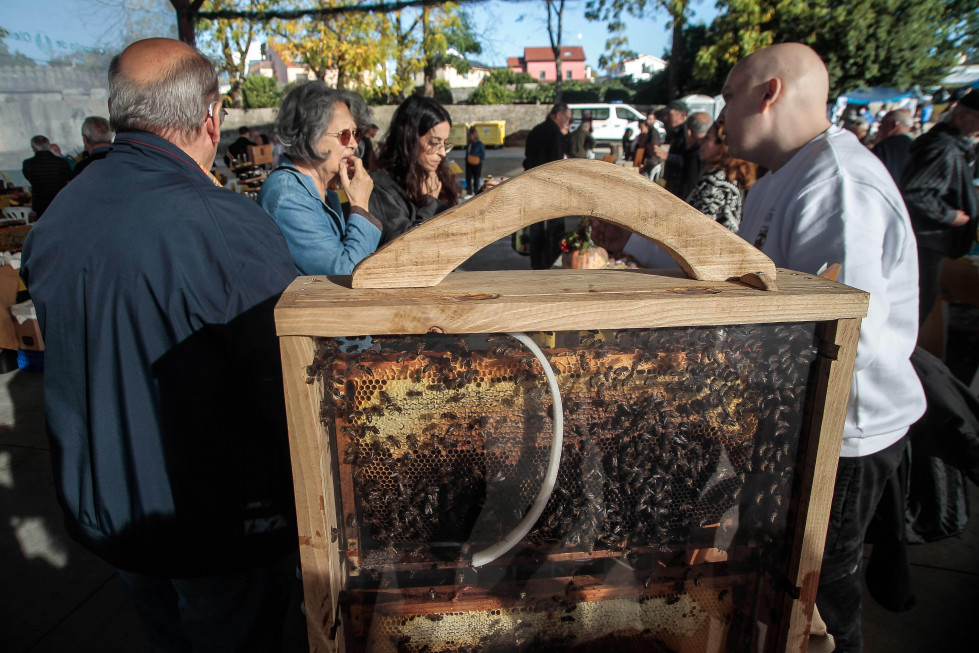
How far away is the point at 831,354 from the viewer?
944mm

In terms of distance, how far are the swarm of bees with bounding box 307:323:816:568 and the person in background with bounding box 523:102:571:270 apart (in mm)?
5111

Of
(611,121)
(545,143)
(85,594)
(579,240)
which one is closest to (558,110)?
(545,143)

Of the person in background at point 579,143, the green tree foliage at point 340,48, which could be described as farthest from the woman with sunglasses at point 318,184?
the green tree foliage at point 340,48

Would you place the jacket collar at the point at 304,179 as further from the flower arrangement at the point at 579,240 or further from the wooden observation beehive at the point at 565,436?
the flower arrangement at the point at 579,240

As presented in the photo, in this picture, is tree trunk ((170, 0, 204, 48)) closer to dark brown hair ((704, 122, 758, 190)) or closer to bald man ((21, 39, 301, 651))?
bald man ((21, 39, 301, 651))

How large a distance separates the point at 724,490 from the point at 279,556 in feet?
4.05

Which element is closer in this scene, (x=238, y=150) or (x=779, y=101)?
(x=779, y=101)

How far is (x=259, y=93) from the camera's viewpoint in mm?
36125

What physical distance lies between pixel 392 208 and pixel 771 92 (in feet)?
6.63

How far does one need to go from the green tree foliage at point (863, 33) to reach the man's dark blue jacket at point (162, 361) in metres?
26.5

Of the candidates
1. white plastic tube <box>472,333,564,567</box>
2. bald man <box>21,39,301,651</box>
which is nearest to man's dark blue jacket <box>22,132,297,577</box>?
bald man <box>21,39,301,651</box>

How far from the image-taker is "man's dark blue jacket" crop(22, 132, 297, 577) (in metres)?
1.36

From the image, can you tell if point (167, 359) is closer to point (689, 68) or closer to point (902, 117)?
point (902, 117)

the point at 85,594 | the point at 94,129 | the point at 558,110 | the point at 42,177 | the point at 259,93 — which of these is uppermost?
the point at 259,93
